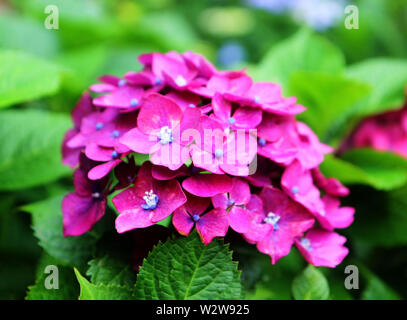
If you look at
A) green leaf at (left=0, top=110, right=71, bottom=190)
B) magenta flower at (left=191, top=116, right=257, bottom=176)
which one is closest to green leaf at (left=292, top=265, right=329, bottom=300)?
magenta flower at (left=191, top=116, right=257, bottom=176)

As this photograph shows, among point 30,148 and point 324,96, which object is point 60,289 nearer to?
point 30,148

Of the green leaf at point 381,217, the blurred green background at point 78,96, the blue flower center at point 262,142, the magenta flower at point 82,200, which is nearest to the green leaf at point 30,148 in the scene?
the blurred green background at point 78,96

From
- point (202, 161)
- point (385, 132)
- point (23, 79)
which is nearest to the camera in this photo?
point (202, 161)

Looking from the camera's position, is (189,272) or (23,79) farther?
(23,79)

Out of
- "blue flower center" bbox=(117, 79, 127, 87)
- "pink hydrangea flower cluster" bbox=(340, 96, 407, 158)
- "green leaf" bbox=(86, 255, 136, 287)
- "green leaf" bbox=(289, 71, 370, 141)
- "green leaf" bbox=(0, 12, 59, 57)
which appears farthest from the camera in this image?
"green leaf" bbox=(0, 12, 59, 57)

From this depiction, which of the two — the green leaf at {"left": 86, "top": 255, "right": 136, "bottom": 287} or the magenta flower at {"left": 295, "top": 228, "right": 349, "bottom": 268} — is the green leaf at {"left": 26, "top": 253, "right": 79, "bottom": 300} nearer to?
the green leaf at {"left": 86, "top": 255, "right": 136, "bottom": 287}

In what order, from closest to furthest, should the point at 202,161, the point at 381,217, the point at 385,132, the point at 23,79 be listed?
the point at 202,161 < the point at 23,79 < the point at 381,217 < the point at 385,132

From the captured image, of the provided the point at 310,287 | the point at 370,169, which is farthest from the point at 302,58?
the point at 310,287

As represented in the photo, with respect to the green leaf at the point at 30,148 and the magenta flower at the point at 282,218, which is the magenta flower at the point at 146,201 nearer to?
the magenta flower at the point at 282,218
